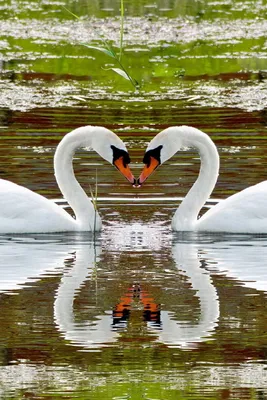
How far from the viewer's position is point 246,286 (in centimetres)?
841

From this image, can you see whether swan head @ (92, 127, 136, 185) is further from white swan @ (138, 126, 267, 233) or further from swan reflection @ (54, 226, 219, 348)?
swan reflection @ (54, 226, 219, 348)

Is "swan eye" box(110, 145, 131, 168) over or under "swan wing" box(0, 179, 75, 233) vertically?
over

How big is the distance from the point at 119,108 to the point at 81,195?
4559 millimetres

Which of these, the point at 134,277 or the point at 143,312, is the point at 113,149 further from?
the point at 143,312

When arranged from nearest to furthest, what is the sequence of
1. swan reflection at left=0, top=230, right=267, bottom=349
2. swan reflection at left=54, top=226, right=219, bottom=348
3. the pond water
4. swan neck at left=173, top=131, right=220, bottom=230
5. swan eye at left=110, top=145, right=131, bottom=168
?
the pond water → swan reflection at left=54, top=226, right=219, bottom=348 → swan reflection at left=0, top=230, right=267, bottom=349 → swan eye at left=110, top=145, right=131, bottom=168 → swan neck at left=173, top=131, right=220, bottom=230

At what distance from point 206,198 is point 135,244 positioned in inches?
49.5

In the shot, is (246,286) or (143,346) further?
(246,286)

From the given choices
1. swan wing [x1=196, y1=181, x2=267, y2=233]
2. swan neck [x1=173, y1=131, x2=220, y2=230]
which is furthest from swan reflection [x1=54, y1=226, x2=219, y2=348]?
swan neck [x1=173, y1=131, x2=220, y2=230]

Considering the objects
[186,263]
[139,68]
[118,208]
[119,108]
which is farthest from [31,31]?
[186,263]

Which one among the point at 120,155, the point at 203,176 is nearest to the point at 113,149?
the point at 120,155

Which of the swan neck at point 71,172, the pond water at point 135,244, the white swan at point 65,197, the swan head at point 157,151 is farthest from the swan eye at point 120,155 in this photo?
the pond water at point 135,244

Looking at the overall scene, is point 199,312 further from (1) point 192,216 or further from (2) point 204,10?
(2) point 204,10

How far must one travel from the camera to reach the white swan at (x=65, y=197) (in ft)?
33.9

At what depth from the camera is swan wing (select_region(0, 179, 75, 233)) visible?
33.9 feet
